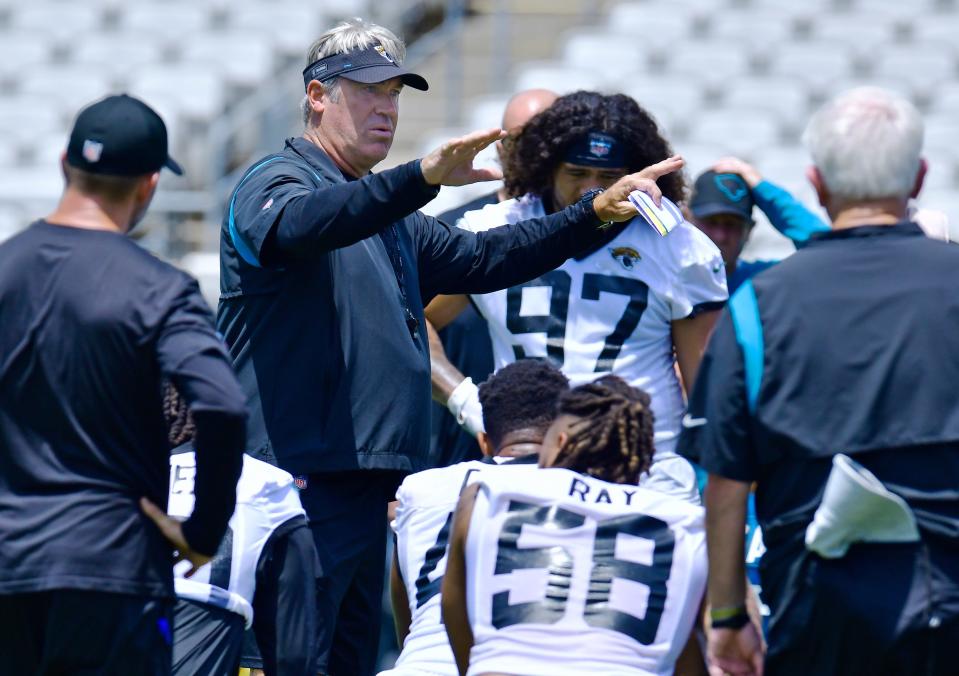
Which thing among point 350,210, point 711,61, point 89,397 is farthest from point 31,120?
point 89,397

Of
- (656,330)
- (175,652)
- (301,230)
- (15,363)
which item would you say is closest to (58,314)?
(15,363)

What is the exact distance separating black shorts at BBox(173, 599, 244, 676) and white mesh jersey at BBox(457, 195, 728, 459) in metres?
1.28

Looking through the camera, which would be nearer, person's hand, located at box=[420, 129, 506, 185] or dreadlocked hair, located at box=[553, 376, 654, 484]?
dreadlocked hair, located at box=[553, 376, 654, 484]

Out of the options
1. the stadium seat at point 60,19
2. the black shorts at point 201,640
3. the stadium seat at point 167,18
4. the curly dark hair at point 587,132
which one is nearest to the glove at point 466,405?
the curly dark hair at point 587,132

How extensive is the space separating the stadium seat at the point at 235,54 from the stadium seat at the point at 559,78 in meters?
1.74

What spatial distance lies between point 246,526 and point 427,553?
45 cm

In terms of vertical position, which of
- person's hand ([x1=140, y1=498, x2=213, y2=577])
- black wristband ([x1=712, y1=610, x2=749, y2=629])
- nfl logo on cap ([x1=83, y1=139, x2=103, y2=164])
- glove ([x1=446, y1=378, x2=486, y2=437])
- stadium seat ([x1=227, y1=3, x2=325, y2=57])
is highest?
stadium seat ([x1=227, y1=3, x2=325, y2=57])

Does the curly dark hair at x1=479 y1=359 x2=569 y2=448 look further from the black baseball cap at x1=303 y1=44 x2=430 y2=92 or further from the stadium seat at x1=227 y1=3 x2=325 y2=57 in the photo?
the stadium seat at x1=227 y1=3 x2=325 y2=57

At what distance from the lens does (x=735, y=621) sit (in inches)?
124

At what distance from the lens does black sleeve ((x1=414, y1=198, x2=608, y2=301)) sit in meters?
4.45

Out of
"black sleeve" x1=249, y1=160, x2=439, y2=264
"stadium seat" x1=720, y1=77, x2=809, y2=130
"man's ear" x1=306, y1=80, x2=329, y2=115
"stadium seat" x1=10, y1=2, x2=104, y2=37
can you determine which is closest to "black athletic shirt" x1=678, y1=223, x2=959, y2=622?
"black sleeve" x1=249, y1=160, x2=439, y2=264

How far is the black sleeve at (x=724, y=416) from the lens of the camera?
3.12 metres

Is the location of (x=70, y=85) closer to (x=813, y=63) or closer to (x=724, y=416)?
(x=813, y=63)

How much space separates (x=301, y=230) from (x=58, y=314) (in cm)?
85
